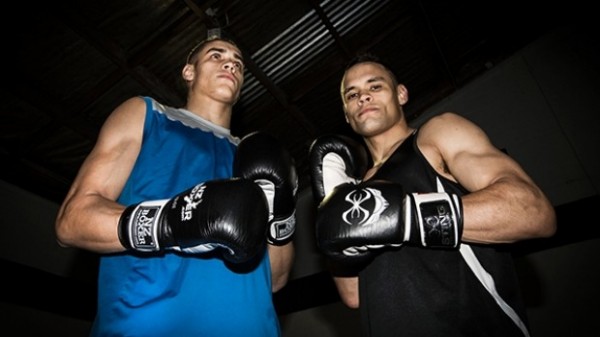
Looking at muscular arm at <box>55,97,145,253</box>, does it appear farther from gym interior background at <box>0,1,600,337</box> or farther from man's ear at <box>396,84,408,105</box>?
gym interior background at <box>0,1,600,337</box>

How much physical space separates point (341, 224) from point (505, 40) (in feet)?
18.0

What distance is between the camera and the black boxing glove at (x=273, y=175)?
1.57m

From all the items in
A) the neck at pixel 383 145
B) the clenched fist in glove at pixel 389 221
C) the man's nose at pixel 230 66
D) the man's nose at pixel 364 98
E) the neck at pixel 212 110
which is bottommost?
the clenched fist in glove at pixel 389 221

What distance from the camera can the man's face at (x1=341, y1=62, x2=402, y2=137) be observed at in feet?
7.22

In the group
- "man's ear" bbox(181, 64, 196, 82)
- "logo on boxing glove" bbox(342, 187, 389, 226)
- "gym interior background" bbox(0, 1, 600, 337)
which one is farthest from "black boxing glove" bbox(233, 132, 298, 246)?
"gym interior background" bbox(0, 1, 600, 337)

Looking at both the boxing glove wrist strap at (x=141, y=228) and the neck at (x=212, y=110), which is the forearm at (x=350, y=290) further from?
the boxing glove wrist strap at (x=141, y=228)

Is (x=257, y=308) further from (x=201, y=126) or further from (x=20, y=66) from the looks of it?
(x=20, y=66)

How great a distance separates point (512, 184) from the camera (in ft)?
4.47

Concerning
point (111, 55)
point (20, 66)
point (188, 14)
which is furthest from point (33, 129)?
point (188, 14)

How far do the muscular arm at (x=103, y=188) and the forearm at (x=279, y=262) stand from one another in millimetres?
742

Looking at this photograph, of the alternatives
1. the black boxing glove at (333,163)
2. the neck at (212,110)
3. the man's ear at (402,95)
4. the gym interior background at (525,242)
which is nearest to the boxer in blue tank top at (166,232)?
the neck at (212,110)

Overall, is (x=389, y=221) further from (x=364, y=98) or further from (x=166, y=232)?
(x=364, y=98)

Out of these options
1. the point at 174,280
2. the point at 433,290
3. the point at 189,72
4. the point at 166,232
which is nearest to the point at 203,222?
the point at 166,232

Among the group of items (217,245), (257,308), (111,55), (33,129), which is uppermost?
(111,55)
